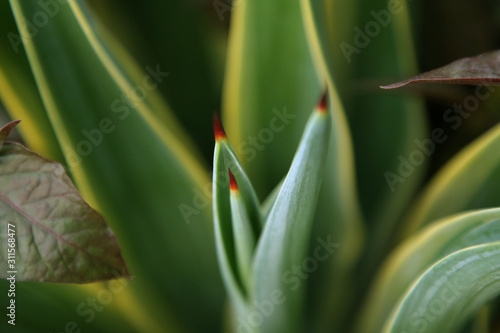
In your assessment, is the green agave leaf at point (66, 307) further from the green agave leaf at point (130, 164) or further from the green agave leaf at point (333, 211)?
the green agave leaf at point (333, 211)

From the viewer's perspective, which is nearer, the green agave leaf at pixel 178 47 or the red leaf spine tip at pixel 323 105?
the red leaf spine tip at pixel 323 105

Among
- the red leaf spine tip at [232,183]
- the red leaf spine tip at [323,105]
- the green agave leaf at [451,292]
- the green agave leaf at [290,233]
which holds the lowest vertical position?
the green agave leaf at [451,292]

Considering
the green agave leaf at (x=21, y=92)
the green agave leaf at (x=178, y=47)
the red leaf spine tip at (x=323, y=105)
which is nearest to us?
the red leaf spine tip at (x=323, y=105)

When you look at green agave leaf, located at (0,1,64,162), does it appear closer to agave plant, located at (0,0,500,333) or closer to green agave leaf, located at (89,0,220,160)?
agave plant, located at (0,0,500,333)

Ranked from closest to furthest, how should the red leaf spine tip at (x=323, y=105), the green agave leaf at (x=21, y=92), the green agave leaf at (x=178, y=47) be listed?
1. the red leaf spine tip at (x=323, y=105)
2. the green agave leaf at (x=21, y=92)
3. the green agave leaf at (x=178, y=47)

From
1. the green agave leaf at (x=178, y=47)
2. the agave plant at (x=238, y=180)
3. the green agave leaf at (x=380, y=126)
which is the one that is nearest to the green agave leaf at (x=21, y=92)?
the agave plant at (x=238, y=180)

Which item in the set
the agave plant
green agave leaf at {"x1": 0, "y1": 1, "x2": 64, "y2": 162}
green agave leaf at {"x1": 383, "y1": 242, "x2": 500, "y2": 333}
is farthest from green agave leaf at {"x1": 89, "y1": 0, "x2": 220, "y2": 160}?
green agave leaf at {"x1": 383, "y1": 242, "x2": 500, "y2": 333}
